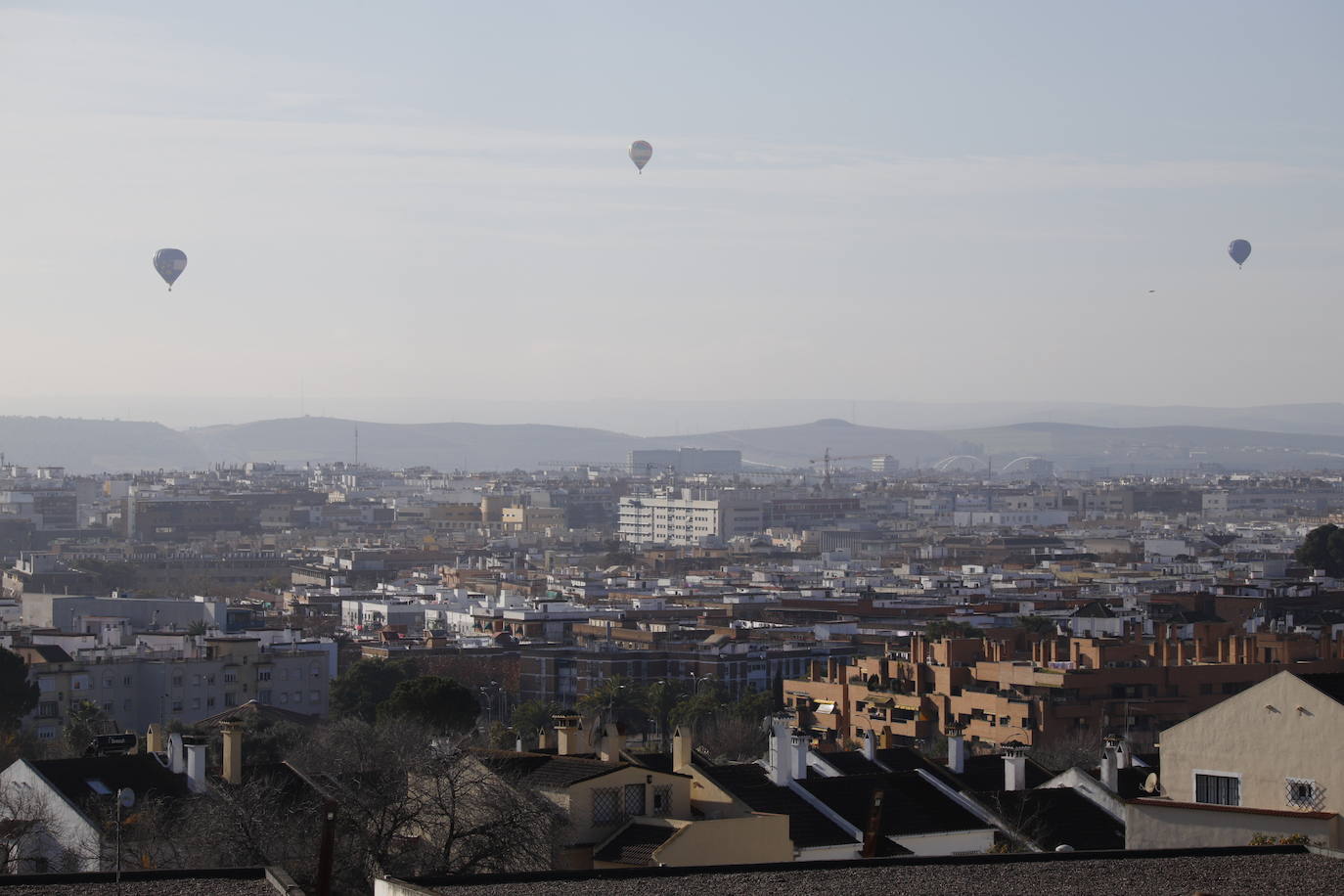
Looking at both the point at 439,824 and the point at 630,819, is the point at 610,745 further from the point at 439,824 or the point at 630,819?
the point at 439,824

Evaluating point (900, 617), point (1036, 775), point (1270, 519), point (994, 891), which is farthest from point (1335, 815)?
point (1270, 519)

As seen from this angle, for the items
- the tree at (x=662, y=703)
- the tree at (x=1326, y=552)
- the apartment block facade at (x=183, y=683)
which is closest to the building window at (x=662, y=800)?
the tree at (x=662, y=703)

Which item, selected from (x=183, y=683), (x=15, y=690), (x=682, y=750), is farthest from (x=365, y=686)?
(x=682, y=750)

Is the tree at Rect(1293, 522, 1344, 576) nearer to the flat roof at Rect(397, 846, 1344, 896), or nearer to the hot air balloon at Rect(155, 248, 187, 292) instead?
the hot air balloon at Rect(155, 248, 187, 292)

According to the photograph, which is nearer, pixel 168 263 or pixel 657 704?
pixel 657 704

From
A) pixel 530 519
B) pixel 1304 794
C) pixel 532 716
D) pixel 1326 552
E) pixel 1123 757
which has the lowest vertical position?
pixel 530 519

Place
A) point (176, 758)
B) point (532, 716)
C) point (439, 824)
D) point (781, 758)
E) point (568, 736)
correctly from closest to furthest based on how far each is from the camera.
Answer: point (439, 824) < point (568, 736) < point (781, 758) < point (176, 758) < point (532, 716)

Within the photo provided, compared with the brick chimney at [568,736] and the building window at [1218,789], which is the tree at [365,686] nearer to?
the brick chimney at [568,736]

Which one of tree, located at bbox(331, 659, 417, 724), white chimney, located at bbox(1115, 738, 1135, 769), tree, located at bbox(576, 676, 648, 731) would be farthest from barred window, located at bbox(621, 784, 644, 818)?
tree, located at bbox(331, 659, 417, 724)
